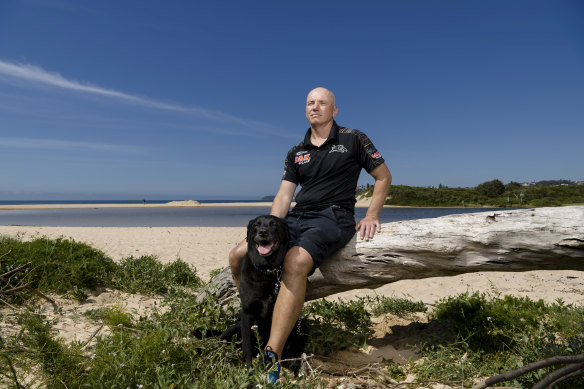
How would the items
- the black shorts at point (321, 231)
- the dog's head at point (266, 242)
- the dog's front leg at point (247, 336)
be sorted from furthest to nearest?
the black shorts at point (321, 231) → the dog's front leg at point (247, 336) → the dog's head at point (266, 242)

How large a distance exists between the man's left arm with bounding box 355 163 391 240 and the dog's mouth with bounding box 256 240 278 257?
42.1 inches

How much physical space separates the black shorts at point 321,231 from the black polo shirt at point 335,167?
120 mm

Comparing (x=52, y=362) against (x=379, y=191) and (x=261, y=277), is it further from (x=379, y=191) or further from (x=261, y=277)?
(x=379, y=191)

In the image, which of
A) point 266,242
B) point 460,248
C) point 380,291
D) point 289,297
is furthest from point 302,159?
point 380,291

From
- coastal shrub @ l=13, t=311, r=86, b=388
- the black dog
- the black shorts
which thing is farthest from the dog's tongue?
coastal shrub @ l=13, t=311, r=86, b=388

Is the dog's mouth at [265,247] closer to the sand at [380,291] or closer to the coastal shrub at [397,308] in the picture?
the sand at [380,291]

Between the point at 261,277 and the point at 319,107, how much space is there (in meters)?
2.04

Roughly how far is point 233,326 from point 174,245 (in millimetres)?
9125

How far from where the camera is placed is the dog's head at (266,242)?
9.65 feet

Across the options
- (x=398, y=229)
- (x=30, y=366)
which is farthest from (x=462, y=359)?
(x=30, y=366)

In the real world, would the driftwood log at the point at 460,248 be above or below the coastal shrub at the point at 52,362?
above

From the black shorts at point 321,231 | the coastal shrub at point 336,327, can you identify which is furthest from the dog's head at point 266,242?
the coastal shrub at point 336,327

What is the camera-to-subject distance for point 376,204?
3.67m

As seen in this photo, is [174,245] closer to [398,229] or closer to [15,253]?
[15,253]
